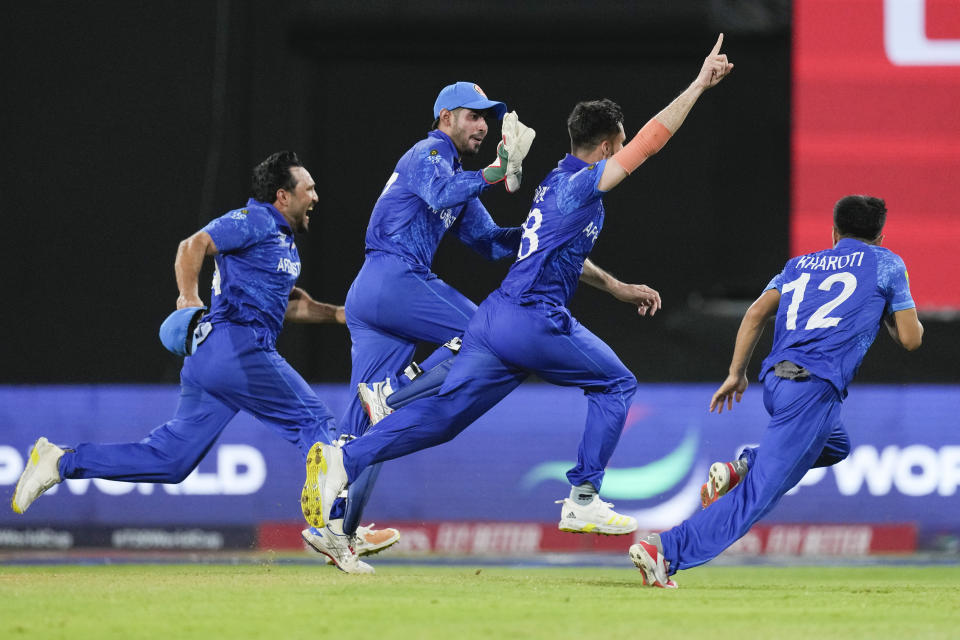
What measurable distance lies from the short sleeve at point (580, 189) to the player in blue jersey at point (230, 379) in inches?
70.2

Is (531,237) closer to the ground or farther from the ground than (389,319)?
farther from the ground

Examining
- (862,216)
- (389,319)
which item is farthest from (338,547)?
(862,216)

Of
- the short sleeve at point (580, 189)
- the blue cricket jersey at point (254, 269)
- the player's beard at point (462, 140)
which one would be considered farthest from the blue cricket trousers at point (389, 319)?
the short sleeve at point (580, 189)

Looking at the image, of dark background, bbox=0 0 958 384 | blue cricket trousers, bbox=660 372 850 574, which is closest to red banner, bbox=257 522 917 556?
dark background, bbox=0 0 958 384

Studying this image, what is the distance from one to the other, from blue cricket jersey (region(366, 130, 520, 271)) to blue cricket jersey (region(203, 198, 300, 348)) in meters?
0.61

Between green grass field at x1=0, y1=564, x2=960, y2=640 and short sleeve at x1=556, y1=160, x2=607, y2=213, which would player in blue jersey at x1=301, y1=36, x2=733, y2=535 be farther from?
green grass field at x1=0, y1=564, x2=960, y2=640

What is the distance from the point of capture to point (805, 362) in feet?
19.6

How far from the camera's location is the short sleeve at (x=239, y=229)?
7.02 metres

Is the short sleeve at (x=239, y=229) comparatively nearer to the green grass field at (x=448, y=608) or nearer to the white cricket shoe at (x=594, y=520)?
the green grass field at (x=448, y=608)

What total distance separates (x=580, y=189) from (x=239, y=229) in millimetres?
1933

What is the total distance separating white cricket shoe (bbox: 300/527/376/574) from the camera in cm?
690

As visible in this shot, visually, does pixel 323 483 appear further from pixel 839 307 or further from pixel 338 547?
pixel 839 307

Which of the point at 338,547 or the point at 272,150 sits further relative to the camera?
the point at 272,150

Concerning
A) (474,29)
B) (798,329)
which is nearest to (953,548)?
(798,329)
